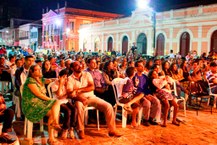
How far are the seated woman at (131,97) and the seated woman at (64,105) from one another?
1.23 meters

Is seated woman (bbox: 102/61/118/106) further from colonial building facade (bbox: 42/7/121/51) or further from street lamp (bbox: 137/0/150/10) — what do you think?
colonial building facade (bbox: 42/7/121/51)

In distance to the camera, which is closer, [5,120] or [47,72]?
[5,120]

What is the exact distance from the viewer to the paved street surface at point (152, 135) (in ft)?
16.1

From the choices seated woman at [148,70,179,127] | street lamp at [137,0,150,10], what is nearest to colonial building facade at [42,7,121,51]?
street lamp at [137,0,150,10]

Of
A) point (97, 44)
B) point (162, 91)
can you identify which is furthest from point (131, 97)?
point (97, 44)

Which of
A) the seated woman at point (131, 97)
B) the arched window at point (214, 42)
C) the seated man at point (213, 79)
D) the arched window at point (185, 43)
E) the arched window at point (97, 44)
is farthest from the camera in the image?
the arched window at point (97, 44)

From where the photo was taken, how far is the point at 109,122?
5.18 metres

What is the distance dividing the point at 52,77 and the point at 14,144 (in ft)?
9.05

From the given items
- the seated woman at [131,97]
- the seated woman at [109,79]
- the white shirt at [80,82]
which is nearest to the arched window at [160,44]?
the seated woman at [109,79]

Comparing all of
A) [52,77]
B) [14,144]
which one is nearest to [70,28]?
[52,77]

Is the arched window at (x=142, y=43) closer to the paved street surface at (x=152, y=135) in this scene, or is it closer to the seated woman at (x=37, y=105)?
the paved street surface at (x=152, y=135)

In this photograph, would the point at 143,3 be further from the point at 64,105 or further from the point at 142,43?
the point at 64,105

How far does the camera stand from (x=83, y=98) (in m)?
5.33

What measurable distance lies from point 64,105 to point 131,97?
1.54 metres
